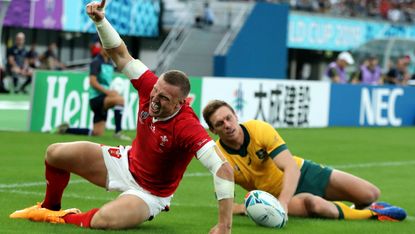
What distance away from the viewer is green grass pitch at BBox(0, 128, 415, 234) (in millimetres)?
8609

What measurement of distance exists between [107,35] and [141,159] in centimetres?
106

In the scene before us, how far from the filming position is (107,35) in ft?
25.6

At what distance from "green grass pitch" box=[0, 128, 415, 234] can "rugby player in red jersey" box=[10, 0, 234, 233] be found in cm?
18

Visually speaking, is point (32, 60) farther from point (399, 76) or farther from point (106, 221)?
point (106, 221)

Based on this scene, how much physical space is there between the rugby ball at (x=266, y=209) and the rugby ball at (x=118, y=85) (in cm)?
1084

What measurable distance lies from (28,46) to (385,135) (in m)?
17.1

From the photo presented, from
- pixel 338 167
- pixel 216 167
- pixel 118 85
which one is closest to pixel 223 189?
pixel 216 167

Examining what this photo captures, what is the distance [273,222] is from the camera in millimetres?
8539

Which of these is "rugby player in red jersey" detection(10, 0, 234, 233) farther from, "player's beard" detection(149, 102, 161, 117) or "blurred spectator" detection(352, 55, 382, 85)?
"blurred spectator" detection(352, 55, 382, 85)

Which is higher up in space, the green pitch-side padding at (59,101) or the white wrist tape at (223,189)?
the white wrist tape at (223,189)

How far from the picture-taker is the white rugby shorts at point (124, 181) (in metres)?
8.08

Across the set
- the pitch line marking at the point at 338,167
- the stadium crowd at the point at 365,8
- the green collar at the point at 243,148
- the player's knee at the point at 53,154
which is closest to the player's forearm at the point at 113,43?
the player's knee at the point at 53,154

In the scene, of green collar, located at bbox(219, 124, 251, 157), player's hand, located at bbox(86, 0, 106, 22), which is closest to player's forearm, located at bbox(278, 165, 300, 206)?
green collar, located at bbox(219, 124, 251, 157)

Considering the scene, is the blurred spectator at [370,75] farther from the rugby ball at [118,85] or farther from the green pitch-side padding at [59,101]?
the green pitch-side padding at [59,101]
